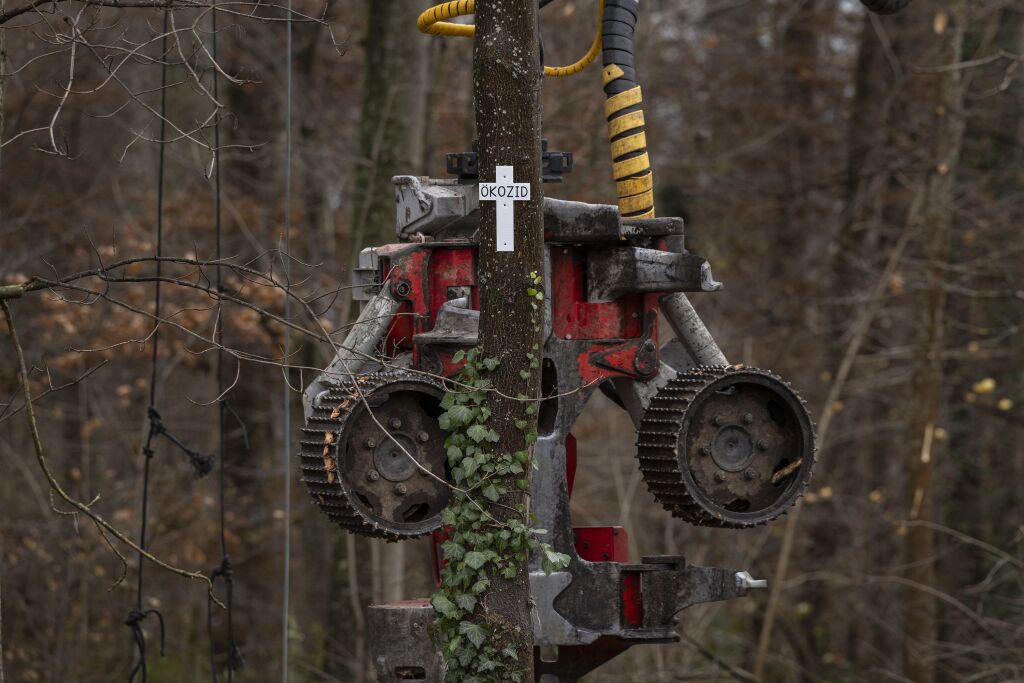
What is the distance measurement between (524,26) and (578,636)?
258cm

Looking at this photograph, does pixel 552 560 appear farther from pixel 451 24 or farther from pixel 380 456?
pixel 451 24

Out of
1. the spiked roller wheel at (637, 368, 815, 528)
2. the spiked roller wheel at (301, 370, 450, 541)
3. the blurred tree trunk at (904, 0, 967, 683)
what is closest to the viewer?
the spiked roller wheel at (301, 370, 450, 541)

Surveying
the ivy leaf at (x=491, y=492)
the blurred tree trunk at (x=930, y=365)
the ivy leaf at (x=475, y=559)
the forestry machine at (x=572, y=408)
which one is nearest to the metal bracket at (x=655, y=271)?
the forestry machine at (x=572, y=408)

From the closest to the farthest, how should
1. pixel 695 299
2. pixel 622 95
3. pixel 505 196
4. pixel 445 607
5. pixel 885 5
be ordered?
pixel 505 196 < pixel 445 607 < pixel 622 95 < pixel 885 5 < pixel 695 299

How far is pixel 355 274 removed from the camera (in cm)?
768

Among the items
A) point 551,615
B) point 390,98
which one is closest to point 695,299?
point 390,98

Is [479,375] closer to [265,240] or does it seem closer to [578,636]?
[578,636]

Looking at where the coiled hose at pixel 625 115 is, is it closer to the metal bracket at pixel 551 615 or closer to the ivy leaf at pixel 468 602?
the metal bracket at pixel 551 615

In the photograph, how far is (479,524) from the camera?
22.3 feet

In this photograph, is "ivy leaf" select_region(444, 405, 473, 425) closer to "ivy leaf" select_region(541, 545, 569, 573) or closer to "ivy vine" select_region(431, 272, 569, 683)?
"ivy vine" select_region(431, 272, 569, 683)

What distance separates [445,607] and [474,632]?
15 cm

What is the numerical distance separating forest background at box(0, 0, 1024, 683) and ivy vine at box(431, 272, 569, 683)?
6.46 m

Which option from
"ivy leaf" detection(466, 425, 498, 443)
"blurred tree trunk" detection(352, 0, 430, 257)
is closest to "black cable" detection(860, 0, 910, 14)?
"ivy leaf" detection(466, 425, 498, 443)

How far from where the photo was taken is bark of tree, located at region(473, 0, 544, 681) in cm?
672
